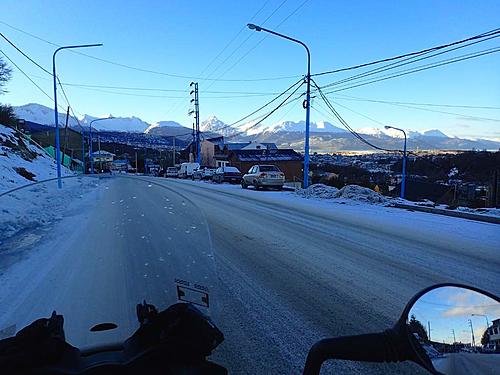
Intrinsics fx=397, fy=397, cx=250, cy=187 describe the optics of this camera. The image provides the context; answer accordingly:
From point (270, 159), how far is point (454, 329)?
65.1m

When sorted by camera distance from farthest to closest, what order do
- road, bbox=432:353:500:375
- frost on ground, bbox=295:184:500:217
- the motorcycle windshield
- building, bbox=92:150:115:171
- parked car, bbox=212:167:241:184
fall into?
parked car, bbox=212:167:241:184, frost on ground, bbox=295:184:500:217, building, bbox=92:150:115:171, the motorcycle windshield, road, bbox=432:353:500:375

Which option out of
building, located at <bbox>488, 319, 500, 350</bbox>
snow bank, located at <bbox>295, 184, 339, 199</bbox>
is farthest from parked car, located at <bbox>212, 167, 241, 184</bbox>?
building, located at <bbox>488, 319, 500, 350</bbox>

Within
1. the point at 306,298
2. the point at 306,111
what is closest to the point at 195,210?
the point at 306,298

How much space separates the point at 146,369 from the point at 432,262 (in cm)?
640

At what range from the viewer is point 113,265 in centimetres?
518

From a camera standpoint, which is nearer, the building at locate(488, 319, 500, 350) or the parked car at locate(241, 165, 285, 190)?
the building at locate(488, 319, 500, 350)

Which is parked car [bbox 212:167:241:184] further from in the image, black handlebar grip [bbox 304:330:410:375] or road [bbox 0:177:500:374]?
black handlebar grip [bbox 304:330:410:375]

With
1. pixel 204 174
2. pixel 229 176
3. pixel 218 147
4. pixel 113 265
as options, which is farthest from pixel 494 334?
pixel 218 147

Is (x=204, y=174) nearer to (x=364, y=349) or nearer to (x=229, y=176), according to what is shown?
(x=229, y=176)

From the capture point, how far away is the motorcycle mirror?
1.38m

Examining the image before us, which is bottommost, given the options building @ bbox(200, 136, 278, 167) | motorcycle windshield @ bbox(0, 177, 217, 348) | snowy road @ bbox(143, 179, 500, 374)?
snowy road @ bbox(143, 179, 500, 374)

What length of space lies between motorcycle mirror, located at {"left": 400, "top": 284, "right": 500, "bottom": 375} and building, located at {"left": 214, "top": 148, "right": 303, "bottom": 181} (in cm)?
6142

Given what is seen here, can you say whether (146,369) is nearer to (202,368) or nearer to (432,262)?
(202,368)

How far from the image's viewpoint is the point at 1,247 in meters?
3.17
